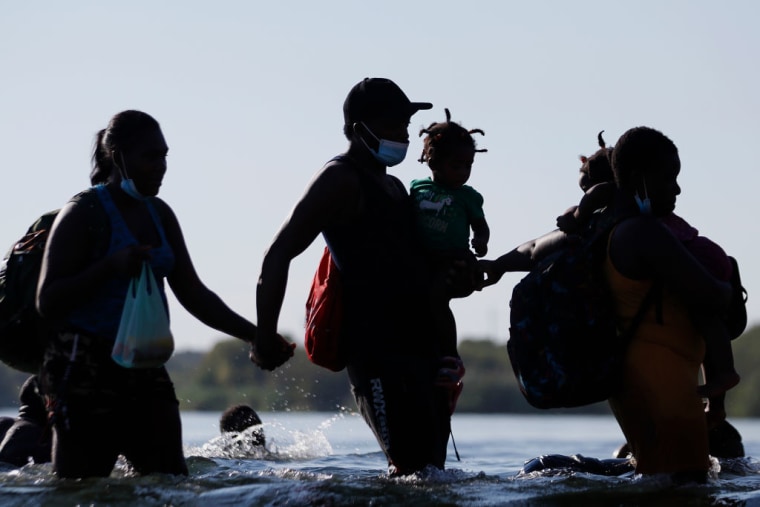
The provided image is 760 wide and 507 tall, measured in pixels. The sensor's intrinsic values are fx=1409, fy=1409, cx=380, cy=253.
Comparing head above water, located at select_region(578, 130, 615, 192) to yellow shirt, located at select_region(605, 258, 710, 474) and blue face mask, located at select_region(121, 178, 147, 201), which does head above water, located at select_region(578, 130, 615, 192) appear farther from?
blue face mask, located at select_region(121, 178, 147, 201)

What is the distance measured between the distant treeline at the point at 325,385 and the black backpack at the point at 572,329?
4512cm

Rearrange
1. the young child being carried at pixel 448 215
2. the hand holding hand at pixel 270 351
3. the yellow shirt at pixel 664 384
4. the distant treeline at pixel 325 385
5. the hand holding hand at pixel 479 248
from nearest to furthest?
the yellow shirt at pixel 664 384, the hand holding hand at pixel 270 351, the young child being carried at pixel 448 215, the hand holding hand at pixel 479 248, the distant treeline at pixel 325 385

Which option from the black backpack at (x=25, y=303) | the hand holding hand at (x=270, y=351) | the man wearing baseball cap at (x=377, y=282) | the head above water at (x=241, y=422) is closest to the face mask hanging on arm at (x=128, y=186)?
the black backpack at (x=25, y=303)

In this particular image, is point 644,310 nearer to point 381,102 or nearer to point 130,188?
point 381,102

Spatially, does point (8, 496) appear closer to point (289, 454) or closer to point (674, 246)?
point (674, 246)

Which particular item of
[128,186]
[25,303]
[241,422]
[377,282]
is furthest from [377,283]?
[241,422]

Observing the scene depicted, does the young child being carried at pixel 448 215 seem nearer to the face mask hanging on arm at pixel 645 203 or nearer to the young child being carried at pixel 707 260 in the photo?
the young child being carried at pixel 707 260

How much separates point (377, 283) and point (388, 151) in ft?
2.29

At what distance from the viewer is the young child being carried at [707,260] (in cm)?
653

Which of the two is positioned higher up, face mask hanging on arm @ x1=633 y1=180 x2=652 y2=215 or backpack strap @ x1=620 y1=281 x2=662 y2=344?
face mask hanging on arm @ x1=633 y1=180 x2=652 y2=215

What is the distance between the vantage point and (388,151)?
7211 millimetres

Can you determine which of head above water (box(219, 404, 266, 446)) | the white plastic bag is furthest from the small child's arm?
head above water (box(219, 404, 266, 446))

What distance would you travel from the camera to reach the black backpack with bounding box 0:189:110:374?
673cm

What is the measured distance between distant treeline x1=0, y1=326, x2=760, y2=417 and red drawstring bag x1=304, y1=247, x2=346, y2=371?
44.7m
